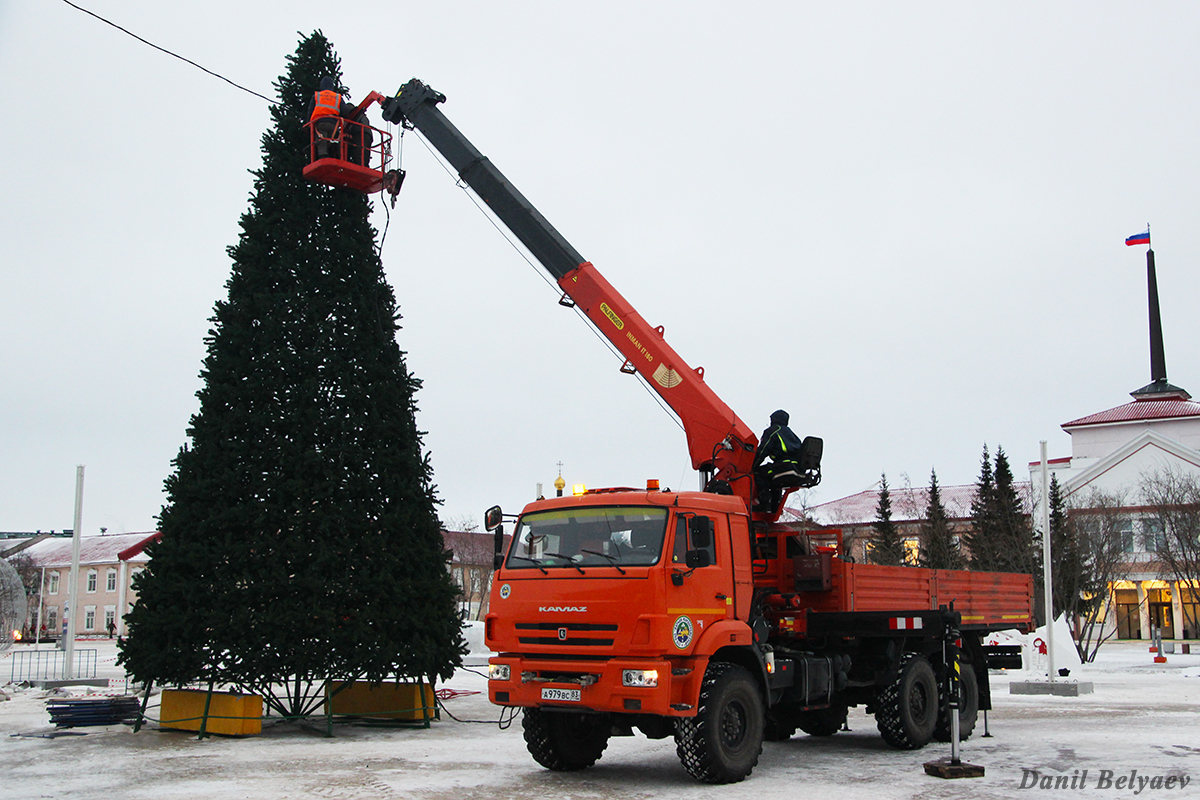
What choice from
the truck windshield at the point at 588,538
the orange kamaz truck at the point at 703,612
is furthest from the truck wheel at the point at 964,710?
the truck windshield at the point at 588,538

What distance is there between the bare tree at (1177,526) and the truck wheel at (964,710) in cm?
2880

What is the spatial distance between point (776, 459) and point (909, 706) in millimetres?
3439

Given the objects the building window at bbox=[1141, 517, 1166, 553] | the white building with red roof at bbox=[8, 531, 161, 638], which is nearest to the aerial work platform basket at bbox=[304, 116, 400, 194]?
the building window at bbox=[1141, 517, 1166, 553]

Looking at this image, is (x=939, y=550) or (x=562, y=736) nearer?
(x=562, y=736)

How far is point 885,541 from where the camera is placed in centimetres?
5197

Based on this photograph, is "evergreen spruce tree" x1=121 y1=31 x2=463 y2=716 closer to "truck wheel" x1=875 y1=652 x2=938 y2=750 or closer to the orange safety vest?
the orange safety vest

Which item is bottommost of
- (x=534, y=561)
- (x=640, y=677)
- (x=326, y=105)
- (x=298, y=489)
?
(x=640, y=677)

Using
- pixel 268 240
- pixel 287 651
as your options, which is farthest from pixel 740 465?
pixel 268 240

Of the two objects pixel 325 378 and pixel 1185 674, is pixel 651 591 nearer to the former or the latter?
pixel 325 378

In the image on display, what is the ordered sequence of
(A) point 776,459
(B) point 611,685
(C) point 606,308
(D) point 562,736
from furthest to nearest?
(C) point 606,308 < (A) point 776,459 < (D) point 562,736 < (B) point 611,685

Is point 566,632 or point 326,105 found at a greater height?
point 326,105

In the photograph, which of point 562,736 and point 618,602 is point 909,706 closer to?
point 562,736

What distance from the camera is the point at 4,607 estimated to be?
35.8 m

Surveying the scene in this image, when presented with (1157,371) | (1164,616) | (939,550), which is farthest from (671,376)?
(1157,371)
